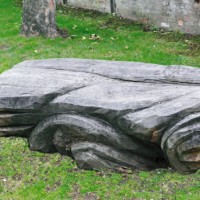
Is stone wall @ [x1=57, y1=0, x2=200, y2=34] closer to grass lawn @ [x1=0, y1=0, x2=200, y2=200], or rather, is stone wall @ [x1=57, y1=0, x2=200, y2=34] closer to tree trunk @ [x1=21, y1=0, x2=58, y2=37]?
grass lawn @ [x1=0, y1=0, x2=200, y2=200]

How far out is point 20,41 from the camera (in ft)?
30.6

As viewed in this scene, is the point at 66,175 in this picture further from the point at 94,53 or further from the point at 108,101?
the point at 94,53

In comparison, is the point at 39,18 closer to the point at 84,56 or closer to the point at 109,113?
the point at 84,56

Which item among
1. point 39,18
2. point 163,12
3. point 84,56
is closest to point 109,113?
point 84,56

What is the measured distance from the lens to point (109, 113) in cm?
445

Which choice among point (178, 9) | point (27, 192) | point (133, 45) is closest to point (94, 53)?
point (133, 45)

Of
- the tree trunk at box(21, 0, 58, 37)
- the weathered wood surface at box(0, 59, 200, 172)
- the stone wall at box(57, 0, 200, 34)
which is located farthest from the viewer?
the stone wall at box(57, 0, 200, 34)

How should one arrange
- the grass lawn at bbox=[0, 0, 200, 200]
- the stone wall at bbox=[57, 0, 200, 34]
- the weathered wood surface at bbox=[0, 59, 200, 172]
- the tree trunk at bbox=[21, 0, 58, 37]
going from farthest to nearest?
the stone wall at bbox=[57, 0, 200, 34] → the tree trunk at bbox=[21, 0, 58, 37] → the grass lawn at bbox=[0, 0, 200, 200] → the weathered wood surface at bbox=[0, 59, 200, 172]

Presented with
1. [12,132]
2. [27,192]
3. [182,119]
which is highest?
[182,119]

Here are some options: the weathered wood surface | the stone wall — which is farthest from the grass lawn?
the stone wall

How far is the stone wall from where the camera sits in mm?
9766

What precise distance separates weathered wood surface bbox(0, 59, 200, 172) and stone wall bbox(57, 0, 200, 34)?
5023mm

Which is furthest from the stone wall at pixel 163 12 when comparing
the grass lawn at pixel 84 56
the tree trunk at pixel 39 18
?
the tree trunk at pixel 39 18

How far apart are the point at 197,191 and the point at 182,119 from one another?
708 millimetres
